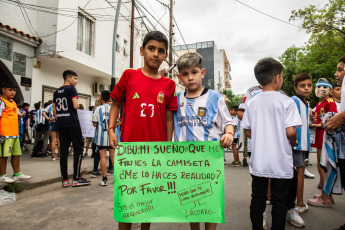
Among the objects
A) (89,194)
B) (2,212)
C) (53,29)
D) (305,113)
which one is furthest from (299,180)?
(53,29)

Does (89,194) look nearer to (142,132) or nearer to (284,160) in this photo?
(142,132)

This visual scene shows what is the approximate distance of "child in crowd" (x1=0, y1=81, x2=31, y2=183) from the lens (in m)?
4.11

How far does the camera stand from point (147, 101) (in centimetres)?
197

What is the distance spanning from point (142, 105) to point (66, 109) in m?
3.09

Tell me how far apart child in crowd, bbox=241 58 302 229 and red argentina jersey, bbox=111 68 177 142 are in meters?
0.94

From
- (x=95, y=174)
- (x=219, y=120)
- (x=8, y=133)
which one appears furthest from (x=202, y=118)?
(x=95, y=174)

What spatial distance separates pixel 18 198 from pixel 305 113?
15.7ft

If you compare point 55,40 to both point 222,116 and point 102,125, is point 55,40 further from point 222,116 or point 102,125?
point 222,116

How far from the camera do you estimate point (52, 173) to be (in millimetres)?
5348

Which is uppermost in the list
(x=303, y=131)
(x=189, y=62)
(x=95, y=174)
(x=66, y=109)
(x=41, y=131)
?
(x=189, y=62)

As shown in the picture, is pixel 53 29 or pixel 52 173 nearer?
pixel 52 173

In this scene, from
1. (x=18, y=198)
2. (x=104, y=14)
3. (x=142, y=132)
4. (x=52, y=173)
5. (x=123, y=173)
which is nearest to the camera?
(x=123, y=173)

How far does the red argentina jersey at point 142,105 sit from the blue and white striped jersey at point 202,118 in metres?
0.13

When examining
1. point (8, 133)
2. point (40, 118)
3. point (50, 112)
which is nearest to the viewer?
point (8, 133)
